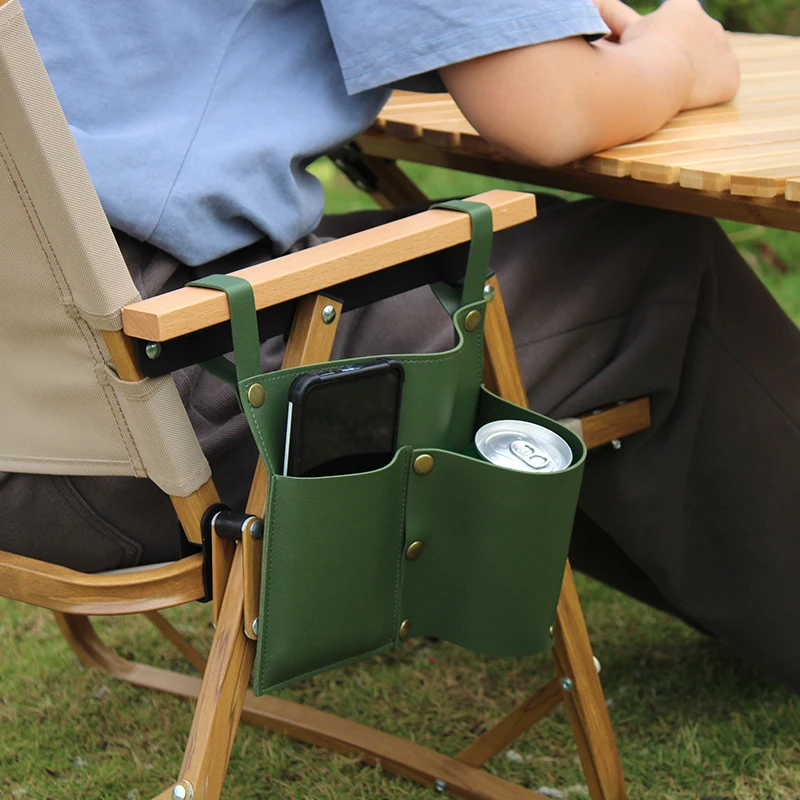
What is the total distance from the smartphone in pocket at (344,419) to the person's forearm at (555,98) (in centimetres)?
34

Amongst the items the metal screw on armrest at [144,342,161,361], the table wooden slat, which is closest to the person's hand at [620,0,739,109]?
the table wooden slat

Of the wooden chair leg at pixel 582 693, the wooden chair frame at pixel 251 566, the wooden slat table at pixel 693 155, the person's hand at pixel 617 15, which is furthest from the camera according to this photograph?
the person's hand at pixel 617 15

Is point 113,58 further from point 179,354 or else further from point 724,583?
point 724,583

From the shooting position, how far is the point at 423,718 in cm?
196

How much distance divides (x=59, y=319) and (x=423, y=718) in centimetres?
112

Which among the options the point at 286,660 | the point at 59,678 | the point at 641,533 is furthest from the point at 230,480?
the point at 59,678

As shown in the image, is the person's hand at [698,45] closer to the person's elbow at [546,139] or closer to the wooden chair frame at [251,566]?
the person's elbow at [546,139]

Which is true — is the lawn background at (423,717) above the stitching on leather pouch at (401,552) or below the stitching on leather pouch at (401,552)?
below

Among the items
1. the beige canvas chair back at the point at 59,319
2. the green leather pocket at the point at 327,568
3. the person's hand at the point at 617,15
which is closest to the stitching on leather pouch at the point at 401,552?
the green leather pocket at the point at 327,568

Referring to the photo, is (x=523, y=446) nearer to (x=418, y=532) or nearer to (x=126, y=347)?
(x=418, y=532)

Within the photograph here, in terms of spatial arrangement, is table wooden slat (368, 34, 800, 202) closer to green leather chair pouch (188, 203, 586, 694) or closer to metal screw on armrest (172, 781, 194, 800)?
green leather chair pouch (188, 203, 586, 694)

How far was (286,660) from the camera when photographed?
1.18 meters

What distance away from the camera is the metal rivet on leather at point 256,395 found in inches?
43.0

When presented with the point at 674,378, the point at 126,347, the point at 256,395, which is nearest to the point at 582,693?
the point at 674,378
